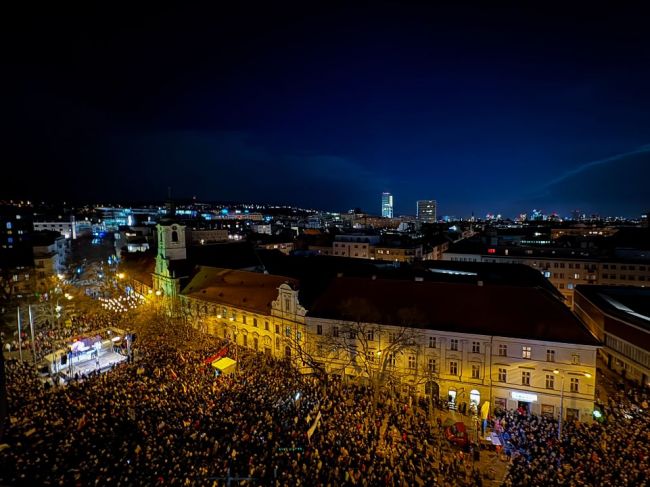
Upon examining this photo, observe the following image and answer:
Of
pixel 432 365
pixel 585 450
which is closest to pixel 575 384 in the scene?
pixel 585 450

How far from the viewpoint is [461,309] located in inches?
1247

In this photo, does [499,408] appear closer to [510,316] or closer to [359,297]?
[510,316]

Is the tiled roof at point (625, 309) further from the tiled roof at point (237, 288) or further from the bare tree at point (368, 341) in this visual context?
the tiled roof at point (237, 288)

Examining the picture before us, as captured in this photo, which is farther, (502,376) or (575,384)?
(502,376)

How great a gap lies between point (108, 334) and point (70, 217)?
139563 mm

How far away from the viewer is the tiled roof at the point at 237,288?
41553 millimetres

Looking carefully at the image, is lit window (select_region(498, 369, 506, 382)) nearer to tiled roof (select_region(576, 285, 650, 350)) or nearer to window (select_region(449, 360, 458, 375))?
window (select_region(449, 360, 458, 375))

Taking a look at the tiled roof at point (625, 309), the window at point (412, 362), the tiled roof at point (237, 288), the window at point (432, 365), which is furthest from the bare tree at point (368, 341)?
the tiled roof at point (625, 309)

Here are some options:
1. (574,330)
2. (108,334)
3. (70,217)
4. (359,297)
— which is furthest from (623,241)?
(70,217)

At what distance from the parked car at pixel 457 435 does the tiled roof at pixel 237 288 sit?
18837mm

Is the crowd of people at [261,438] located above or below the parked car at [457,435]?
above

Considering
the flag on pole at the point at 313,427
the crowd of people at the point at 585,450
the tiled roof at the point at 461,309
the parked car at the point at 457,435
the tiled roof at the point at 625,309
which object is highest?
the tiled roof at the point at 461,309

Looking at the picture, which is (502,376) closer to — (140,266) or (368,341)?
(368,341)

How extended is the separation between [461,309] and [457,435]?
35.2 ft
